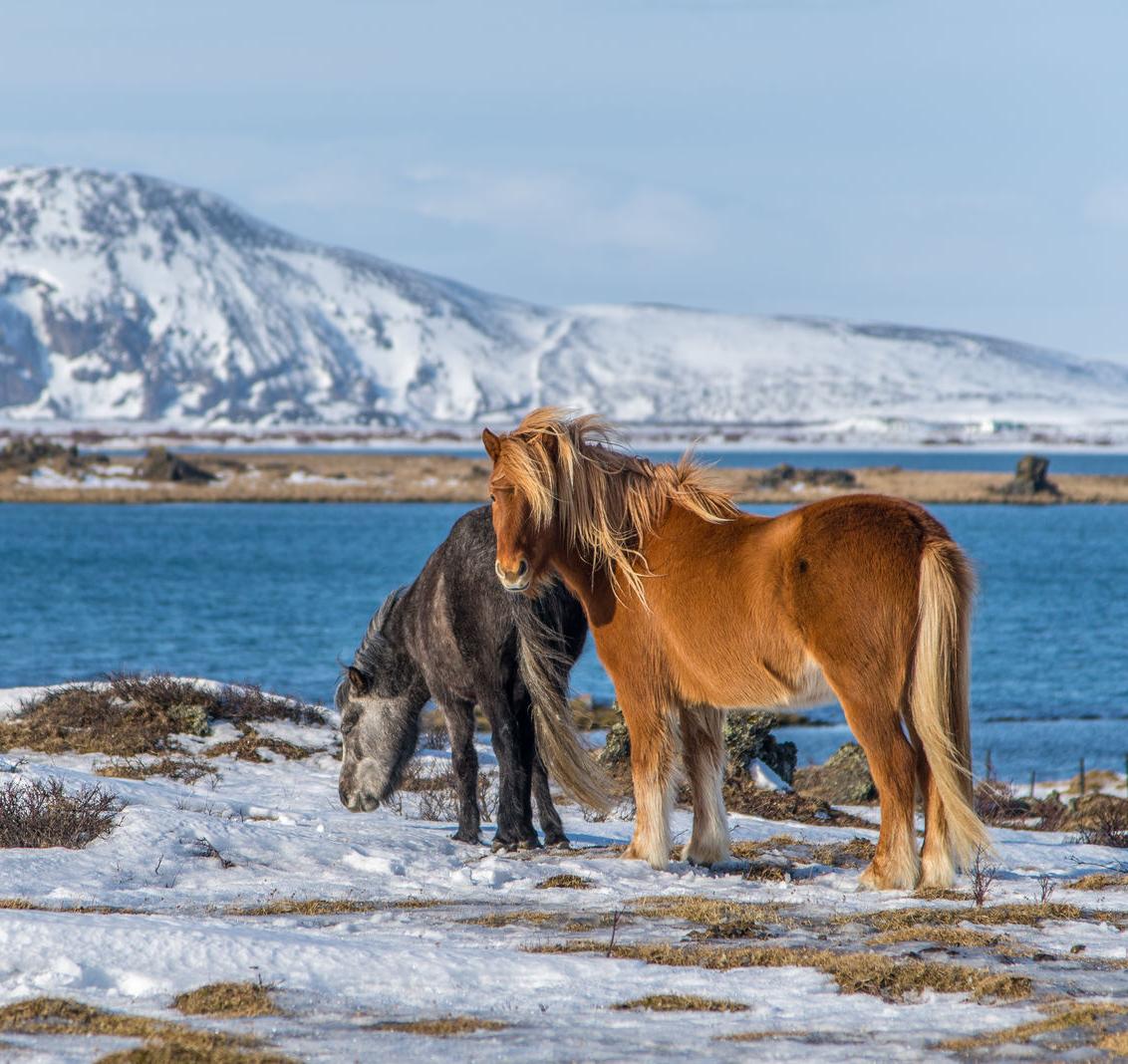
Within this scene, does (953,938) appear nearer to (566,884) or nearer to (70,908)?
(566,884)

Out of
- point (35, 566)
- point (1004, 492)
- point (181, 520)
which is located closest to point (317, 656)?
point (35, 566)

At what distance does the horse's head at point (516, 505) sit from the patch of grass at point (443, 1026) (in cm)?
343

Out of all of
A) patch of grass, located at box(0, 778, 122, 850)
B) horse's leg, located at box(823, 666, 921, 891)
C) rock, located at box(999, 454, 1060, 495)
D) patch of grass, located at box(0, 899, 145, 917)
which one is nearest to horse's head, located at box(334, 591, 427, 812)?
patch of grass, located at box(0, 778, 122, 850)

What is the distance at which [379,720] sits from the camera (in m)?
10.6

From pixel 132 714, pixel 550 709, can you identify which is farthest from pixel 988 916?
pixel 132 714

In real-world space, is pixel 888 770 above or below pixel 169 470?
above

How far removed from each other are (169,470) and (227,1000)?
101 metres

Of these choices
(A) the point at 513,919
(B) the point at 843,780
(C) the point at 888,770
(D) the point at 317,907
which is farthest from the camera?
(B) the point at 843,780

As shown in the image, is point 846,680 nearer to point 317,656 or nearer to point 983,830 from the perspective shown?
point 983,830

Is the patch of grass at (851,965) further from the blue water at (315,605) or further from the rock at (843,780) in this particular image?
the rock at (843,780)

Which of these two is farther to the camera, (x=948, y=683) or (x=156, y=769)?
(x=156, y=769)

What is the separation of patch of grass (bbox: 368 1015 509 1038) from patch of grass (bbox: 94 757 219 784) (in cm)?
655

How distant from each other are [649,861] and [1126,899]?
2.71 meters

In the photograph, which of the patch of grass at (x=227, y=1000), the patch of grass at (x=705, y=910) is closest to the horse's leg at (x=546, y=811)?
the patch of grass at (x=705, y=910)
